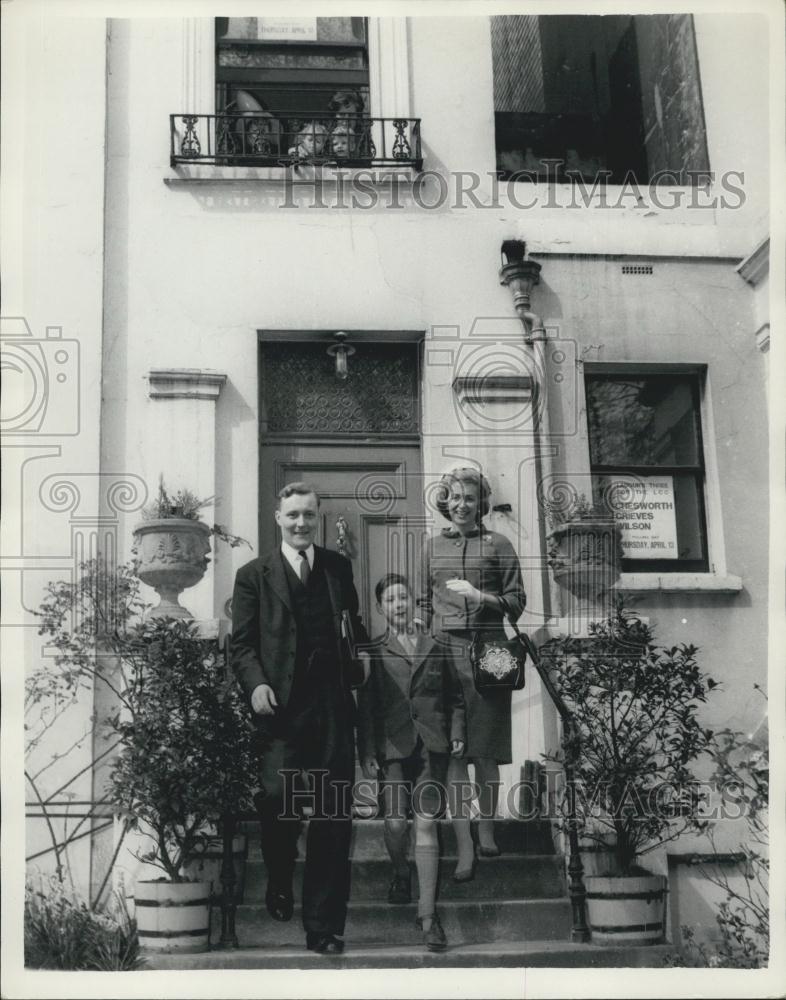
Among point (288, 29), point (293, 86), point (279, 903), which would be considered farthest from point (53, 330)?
point (279, 903)

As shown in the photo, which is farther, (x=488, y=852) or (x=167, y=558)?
(x=167, y=558)

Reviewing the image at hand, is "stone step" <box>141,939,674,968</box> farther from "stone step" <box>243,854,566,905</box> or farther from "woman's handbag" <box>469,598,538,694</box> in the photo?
"woman's handbag" <box>469,598,538,694</box>

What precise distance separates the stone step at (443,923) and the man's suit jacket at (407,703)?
2.34ft

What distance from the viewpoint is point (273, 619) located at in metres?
6.34

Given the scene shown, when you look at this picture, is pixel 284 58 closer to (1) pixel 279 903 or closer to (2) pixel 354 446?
(2) pixel 354 446

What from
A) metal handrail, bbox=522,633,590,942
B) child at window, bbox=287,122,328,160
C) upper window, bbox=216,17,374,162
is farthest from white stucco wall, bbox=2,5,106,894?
metal handrail, bbox=522,633,590,942

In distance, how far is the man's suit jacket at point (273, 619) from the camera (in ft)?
20.4

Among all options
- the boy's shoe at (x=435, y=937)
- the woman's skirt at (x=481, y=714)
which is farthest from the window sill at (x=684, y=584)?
the boy's shoe at (x=435, y=937)

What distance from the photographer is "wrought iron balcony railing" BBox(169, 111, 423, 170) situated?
711 centimetres

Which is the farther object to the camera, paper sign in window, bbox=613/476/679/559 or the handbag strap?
paper sign in window, bbox=613/476/679/559

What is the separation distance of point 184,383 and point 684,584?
9.12ft

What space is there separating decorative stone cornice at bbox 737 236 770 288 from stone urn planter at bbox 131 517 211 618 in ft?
10.8

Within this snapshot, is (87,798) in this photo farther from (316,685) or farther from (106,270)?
(106,270)

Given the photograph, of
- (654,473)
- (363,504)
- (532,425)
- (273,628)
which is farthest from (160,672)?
(654,473)
